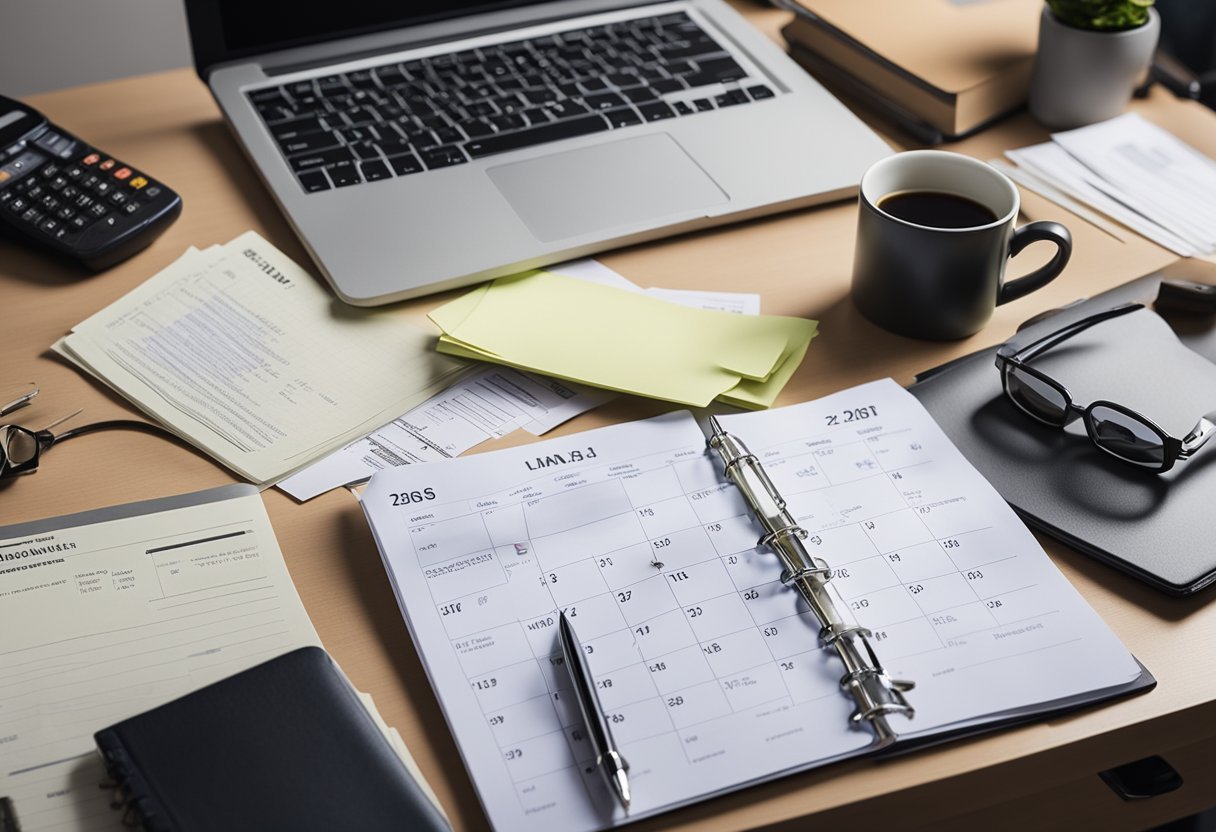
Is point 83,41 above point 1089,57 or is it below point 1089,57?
below

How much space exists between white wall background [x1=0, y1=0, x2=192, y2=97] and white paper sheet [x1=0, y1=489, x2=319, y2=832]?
4.38ft

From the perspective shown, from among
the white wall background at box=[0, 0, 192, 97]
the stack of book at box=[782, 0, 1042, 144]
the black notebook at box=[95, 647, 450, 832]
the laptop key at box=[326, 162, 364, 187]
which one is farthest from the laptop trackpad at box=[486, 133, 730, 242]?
the white wall background at box=[0, 0, 192, 97]

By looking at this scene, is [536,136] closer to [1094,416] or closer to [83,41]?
[1094,416]

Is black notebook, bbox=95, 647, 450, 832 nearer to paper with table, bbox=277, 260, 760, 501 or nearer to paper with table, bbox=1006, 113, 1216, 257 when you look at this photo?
→ paper with table, bbox=277, 260, 760, 501

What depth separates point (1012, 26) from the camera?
1.08 meters

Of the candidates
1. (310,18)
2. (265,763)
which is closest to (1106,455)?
(265,763)

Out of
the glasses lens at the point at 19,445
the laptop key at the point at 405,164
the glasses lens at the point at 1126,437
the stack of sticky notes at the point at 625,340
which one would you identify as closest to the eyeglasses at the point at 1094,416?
the glasses lens at the point at 1126,437

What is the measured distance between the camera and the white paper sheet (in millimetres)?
551

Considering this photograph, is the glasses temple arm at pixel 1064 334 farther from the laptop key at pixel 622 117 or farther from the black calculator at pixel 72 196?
the black calculator at pixel 72 196

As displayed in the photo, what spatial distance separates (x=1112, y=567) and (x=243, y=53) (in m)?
0.83

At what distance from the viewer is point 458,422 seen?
755mm

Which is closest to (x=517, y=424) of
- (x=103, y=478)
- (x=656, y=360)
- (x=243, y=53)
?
(x=656, y=360)

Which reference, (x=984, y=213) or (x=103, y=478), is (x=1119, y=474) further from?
(x=103, y=478)

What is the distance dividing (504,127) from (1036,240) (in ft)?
1.46
